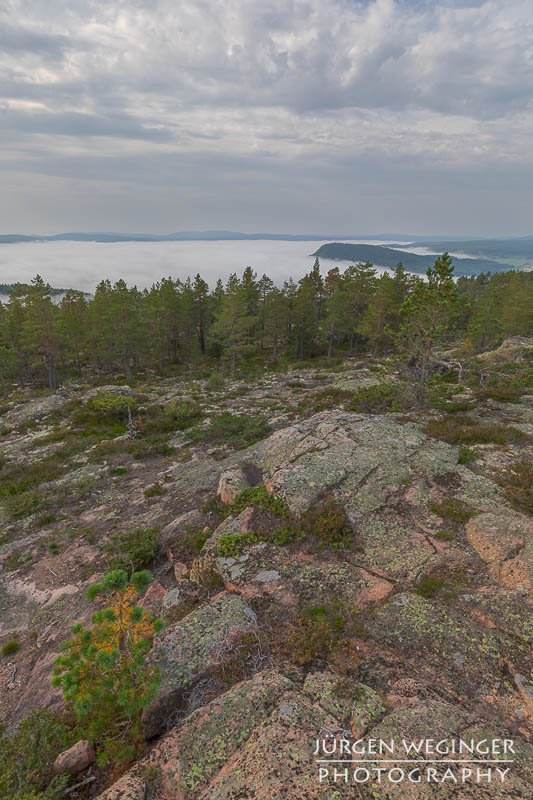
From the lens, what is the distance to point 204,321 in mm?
61062

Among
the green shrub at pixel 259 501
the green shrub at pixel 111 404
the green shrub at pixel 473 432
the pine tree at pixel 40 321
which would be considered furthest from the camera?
the pine tree at pixel 40 321

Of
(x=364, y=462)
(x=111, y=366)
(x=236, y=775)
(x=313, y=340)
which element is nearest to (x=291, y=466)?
(x=364, y=462)

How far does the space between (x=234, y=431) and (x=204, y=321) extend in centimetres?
4263

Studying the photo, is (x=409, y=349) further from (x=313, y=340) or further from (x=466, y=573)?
(x=313, y=340)

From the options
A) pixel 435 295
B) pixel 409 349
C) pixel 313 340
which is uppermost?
pixel 435 295

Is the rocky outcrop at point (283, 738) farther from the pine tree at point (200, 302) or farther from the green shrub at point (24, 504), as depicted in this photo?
the pine tree at point (200, 302)

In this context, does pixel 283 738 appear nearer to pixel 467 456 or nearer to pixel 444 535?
pixel 444 535

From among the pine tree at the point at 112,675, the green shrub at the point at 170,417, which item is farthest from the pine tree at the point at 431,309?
the pine tree at the point at 112,675

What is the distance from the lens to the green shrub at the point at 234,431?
20.8m

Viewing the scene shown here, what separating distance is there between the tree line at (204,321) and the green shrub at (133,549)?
3039 cm

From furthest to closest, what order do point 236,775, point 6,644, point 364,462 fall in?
point 364,462
point 6,644
point 236,775

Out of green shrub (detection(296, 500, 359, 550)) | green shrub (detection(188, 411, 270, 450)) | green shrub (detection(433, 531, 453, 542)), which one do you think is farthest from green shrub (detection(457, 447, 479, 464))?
green shrub (detection(188, 411, 270, 450))

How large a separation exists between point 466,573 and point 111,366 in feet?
198

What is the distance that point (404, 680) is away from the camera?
559cm
